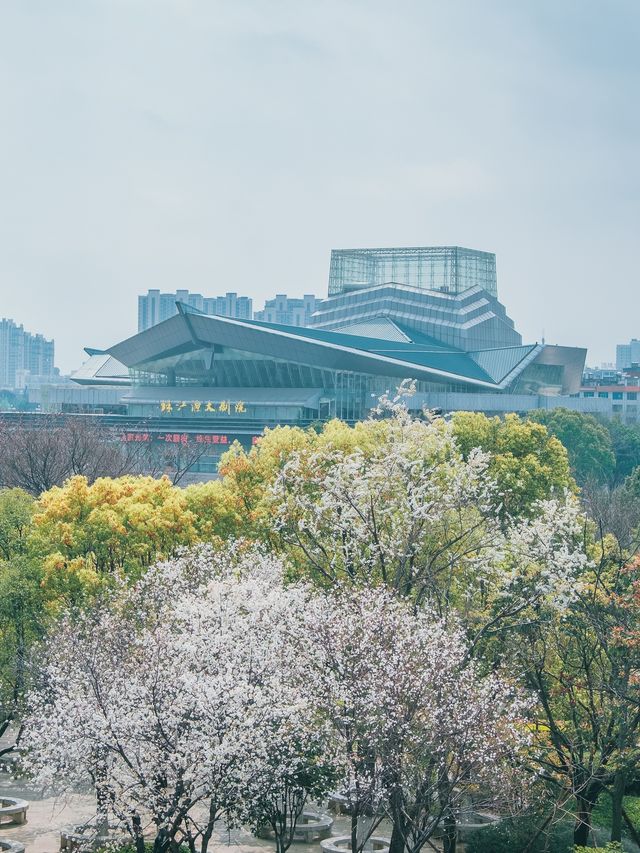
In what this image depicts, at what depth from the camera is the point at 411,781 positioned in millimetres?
22203

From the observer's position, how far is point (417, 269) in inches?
5561

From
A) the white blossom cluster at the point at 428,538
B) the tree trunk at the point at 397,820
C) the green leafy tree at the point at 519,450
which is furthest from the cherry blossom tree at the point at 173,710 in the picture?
the green leafy tree at the point at 519,450

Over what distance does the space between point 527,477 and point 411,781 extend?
29.6 m

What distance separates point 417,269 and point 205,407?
39041mm

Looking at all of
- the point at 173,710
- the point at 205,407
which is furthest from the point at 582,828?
the point at 205,407

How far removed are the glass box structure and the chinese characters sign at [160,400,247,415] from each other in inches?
1390

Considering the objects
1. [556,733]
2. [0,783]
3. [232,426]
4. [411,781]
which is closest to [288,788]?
[411,781]

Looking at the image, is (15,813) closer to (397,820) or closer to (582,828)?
(397,820)

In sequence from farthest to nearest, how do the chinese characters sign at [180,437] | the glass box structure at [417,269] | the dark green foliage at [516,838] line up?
1. the glass box structure at [417,269]
2. the chinese characters sign at [180,437]
3. the dark green foliage at [516,838]

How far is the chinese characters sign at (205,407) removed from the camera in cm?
10906

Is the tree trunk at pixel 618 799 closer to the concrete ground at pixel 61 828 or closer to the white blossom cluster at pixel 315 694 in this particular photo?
the white blossom cluster at pixel 315 694

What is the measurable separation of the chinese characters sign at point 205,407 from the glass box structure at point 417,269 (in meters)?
35.3

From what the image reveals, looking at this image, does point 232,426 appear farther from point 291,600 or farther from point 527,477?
point 291,600

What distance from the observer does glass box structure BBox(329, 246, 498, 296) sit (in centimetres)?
14012
